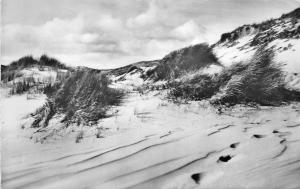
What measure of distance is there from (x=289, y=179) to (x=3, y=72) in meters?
2.63

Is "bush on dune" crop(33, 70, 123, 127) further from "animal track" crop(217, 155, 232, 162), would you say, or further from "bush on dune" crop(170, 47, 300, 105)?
"animal track" crop(217, 155, 232, 162)

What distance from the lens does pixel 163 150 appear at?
2.79 meters

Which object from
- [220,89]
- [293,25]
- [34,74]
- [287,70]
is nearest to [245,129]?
[220,89]

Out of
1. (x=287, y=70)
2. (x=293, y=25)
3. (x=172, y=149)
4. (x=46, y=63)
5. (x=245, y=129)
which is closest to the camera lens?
(x=172, y=149)

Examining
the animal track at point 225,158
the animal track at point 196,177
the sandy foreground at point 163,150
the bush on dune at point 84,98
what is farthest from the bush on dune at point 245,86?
the animal track at point 196,177

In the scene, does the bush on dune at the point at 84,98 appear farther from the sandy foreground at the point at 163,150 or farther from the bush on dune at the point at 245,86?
the bush on dune at the point at 245,86

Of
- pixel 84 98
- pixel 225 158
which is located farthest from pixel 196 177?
pixel 84 98

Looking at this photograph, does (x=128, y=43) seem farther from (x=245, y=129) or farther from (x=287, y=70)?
(x=287, y=70)

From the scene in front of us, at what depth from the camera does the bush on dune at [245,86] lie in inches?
138

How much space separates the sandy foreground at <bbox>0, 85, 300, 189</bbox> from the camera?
2445mm

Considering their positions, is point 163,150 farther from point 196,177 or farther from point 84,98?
point 84,98

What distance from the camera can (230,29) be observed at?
381 cm

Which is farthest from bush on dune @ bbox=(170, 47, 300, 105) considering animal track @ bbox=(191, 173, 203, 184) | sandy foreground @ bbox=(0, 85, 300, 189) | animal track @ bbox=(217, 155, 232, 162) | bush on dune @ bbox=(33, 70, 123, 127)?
animal track @ bbox=(191, 173, 203, 184)

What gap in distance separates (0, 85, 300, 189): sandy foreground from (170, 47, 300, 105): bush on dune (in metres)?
0.14
